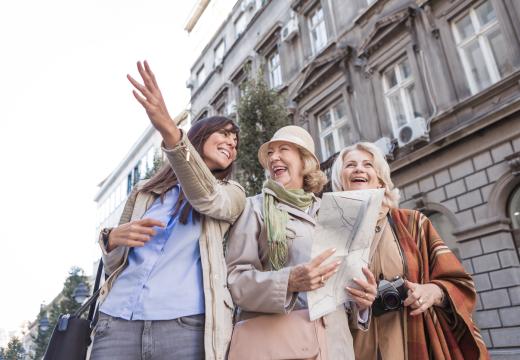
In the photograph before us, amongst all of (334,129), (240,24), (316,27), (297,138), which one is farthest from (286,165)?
(240,24)

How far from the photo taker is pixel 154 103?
161 centimetres

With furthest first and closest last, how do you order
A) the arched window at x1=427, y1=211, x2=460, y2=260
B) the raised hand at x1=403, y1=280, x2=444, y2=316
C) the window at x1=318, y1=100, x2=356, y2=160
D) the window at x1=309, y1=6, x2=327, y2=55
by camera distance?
the window at x1=309, y1=6, x2=327, y2=55 < the window at x1=318, y1=100, x2=356, y2=160 < the arched window at x1=427, y1=211, x2=460, y2=260 < the raised hand at x1=403, y1=280, x2=444, y2=316

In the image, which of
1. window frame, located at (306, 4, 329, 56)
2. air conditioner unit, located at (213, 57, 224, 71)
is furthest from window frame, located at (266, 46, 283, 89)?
air conditioner unit, located at (213, 57, 224, 71)

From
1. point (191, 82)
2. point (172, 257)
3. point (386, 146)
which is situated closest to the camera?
point (172, 257)

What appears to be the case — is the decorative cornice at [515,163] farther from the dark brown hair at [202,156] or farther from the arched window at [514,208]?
the dark brown hair at [202,156]

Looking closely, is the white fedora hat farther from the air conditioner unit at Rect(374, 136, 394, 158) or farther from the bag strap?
the air conditioner unit at Rect(374, 136, 394, 158)

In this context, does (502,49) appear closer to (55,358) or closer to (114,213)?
(55,358)

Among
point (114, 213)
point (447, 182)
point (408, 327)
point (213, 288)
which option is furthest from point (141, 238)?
point (114, 213)

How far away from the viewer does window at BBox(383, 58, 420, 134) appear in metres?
9.84

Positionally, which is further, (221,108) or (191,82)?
(191,82)

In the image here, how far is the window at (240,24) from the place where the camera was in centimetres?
1927

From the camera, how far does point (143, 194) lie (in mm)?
2094

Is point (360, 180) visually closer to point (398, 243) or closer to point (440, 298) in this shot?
point (398, 243)

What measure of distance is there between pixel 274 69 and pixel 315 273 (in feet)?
50.1
